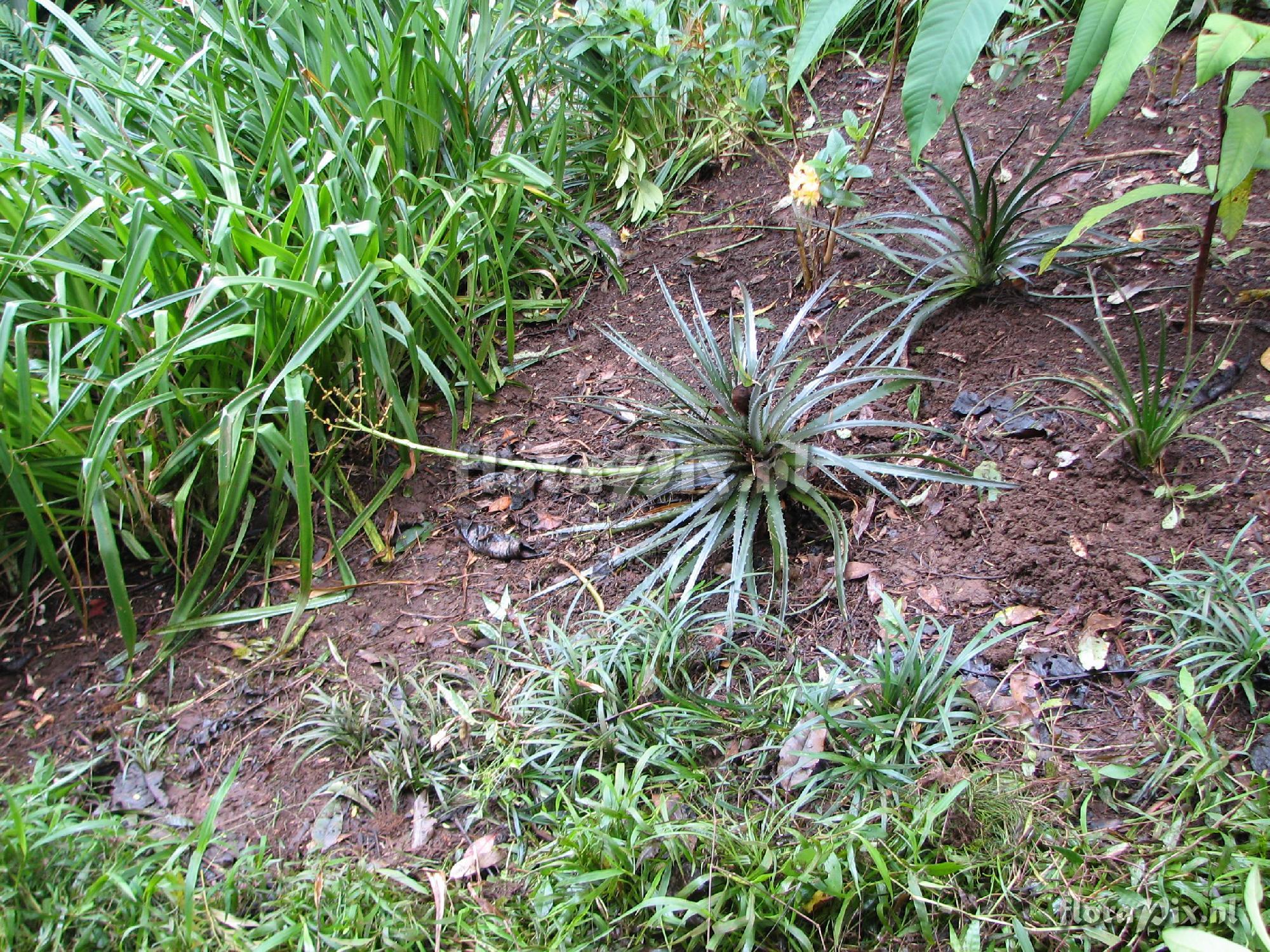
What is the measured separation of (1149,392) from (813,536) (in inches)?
35.2

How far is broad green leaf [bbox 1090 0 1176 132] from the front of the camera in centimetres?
140

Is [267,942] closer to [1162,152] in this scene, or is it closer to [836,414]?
[836,414]

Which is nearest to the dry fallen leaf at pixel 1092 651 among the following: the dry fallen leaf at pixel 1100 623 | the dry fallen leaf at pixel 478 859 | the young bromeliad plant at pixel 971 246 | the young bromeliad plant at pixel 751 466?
the dry fallen leaf at pixel 1100 623

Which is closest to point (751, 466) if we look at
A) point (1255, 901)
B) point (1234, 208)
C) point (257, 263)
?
point (1234, 208)

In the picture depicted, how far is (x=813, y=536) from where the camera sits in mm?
2295

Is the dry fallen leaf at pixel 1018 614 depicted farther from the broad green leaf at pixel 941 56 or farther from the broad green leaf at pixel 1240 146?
the broad green leaf at pixel 941 56

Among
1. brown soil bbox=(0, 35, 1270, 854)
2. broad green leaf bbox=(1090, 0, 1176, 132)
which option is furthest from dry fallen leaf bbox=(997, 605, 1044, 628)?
broad green leaf bbox=(1090, 0, 1176, 132)

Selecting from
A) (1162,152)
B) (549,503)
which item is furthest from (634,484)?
(1162,152)

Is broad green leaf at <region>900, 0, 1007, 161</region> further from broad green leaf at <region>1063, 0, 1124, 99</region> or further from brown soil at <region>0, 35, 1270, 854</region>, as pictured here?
brown soil at <region>0, 35, 1270, 854</region>

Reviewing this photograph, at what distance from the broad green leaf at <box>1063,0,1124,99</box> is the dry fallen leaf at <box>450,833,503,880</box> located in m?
1.76

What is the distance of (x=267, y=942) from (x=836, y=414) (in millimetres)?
A: 1657

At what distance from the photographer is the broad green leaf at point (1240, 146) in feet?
5.53

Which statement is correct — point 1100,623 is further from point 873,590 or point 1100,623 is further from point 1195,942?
point 1195,942

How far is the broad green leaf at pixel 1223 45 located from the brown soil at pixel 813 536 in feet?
3.17
